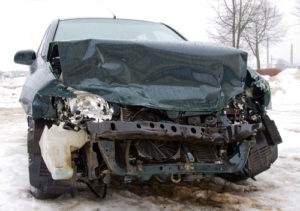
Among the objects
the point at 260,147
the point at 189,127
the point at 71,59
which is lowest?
the point at 260,147

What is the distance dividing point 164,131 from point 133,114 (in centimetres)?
34

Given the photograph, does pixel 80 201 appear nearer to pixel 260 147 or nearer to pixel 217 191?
pixel 217 191

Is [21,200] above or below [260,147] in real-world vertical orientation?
below

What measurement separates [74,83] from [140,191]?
4.33ft

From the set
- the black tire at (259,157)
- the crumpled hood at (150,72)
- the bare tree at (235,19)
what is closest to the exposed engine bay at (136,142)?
the crumpled hood at (150,72)

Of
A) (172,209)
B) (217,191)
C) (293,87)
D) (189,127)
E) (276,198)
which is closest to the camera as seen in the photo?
(189,127)

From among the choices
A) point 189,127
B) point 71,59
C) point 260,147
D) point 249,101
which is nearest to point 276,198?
point 260,147

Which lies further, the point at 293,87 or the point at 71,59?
the point at 293,87

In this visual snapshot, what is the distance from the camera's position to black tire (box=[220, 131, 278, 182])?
2922mm

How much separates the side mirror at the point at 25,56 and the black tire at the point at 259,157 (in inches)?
98.1

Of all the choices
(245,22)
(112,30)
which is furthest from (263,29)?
(112,30)

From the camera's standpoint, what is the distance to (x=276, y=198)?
2922mm

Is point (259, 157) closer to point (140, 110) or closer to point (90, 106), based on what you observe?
point (140, 110)

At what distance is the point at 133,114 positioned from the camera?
245 centimetres
